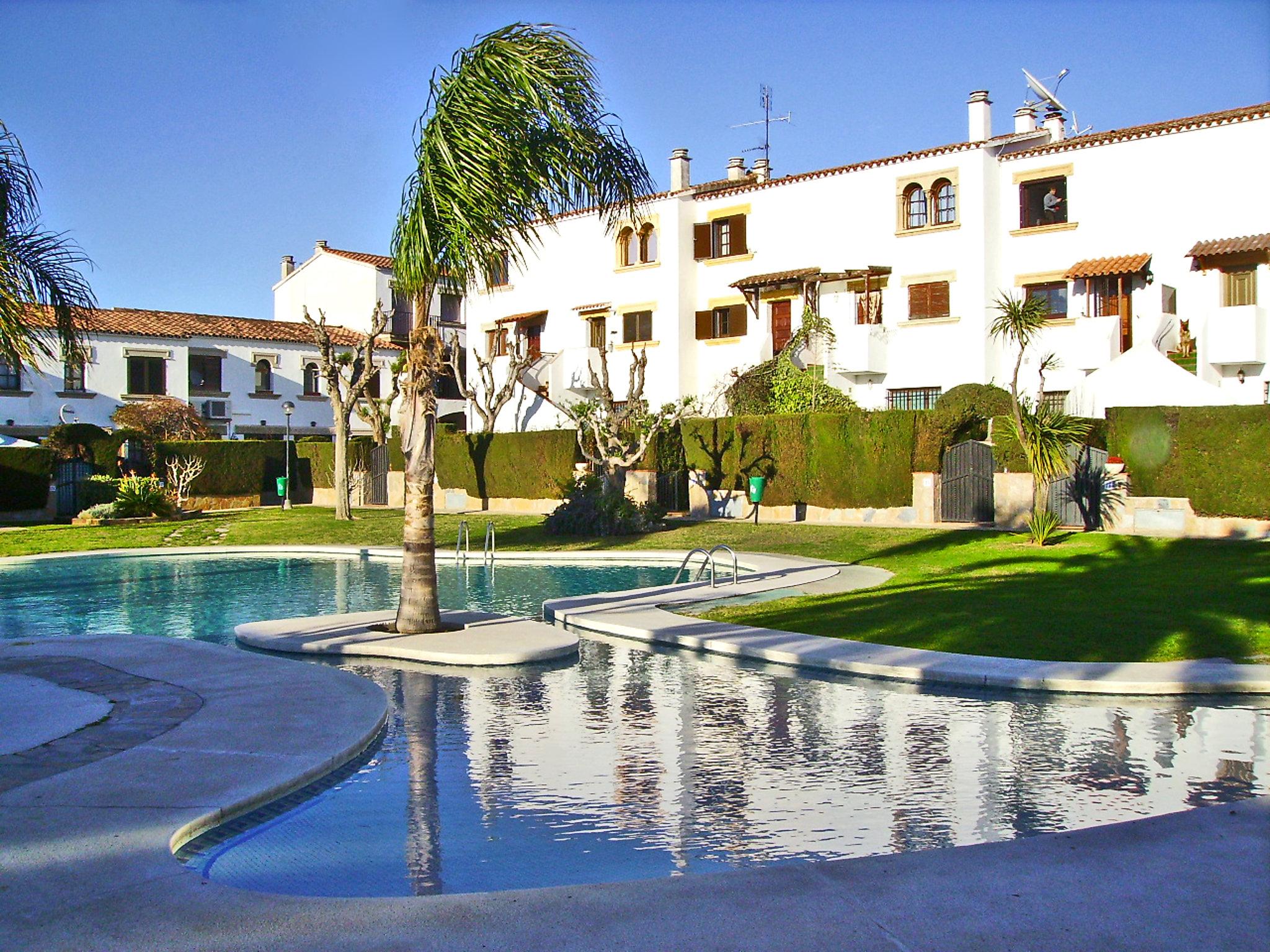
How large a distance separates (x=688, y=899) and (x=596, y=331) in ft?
137

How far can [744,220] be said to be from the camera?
4200 centimetres

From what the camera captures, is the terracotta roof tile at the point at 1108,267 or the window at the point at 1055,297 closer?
the terracotta roof tile at the point at 1108,267

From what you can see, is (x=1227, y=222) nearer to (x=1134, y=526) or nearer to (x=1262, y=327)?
(x=1262, y=327)

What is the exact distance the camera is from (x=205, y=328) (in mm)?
55781

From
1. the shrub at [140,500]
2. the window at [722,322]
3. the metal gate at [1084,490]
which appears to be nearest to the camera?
the metal gate at [1084,490]

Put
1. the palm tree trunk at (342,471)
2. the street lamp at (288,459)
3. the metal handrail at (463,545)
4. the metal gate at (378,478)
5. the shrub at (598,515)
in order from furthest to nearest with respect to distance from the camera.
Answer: the metal gate at (378,478) → the street lamp at (288,459) → the palm tree trunk at (342,471) → the shrub at (598,515) → the metal handrail at (463,545)

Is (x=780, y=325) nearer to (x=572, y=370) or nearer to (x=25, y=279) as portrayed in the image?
(x=572, y=370)

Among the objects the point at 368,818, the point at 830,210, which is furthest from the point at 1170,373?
the point at 368,818

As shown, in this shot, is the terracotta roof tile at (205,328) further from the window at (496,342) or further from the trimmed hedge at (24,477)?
the trimmed hedge at (24,477)

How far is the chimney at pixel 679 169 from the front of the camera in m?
44.8

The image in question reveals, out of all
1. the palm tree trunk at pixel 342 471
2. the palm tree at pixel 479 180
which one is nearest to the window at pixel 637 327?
the palm tree trunk at pixel 342 471

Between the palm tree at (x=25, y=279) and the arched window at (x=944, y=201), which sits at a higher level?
the arched window at (x=944, y=201)

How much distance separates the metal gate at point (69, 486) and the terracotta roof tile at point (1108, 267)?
3308 centimetres

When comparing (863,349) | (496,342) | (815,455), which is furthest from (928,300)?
(496,342)
